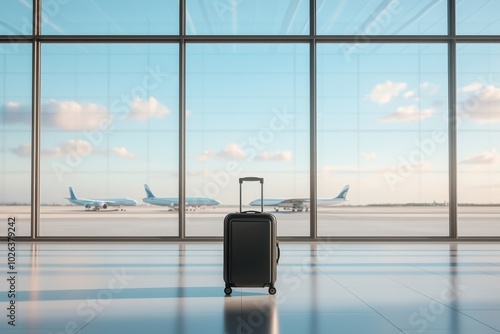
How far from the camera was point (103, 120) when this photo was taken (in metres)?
9.69

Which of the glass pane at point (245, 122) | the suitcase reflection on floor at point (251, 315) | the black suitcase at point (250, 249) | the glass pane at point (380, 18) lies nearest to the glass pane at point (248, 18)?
the glass pane at point (245, 122)

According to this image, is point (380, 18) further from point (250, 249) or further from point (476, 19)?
point (250, 249)

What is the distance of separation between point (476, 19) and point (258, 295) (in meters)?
7.48

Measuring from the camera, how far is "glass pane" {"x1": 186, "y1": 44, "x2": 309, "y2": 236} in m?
9.57

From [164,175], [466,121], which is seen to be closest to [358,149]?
[466,121]

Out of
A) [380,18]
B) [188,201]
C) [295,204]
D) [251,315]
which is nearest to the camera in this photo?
[251,315]

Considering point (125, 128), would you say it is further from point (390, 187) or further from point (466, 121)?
point (466, 121)

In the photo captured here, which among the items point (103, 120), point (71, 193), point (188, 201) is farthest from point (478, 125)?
point (71, 193)

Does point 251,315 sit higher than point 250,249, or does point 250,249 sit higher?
point 250,249

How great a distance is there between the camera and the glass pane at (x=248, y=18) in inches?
373

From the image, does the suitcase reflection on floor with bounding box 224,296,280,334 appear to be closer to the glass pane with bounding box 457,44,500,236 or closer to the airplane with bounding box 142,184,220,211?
the airplane with bounding box 142,184,220,211

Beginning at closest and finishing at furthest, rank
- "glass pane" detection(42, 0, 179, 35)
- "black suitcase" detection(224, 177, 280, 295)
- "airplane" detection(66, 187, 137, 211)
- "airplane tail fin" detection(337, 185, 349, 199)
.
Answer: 1. "black suitcase" detection(224, 177, 280, 295)
2. "glass pane" detection(42, 0, 179, 35)
3. "airplane tail fin" detection(337, 185, 349, 199)
4. "airplane" detection(66, 187, 137, 211)

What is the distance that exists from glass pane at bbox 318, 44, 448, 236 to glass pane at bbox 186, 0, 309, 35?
2.18 ft

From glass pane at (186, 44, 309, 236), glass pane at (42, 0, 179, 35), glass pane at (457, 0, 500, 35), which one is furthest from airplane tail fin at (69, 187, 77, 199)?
glass pane at (457, 0, 500, 35)
